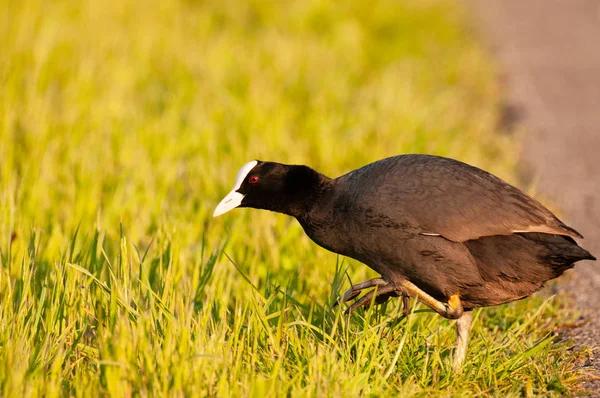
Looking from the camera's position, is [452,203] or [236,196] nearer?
[452,203]

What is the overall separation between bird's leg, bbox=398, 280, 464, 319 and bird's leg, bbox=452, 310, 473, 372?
0.22ft

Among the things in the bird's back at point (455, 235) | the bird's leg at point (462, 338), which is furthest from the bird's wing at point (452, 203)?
the bird's leg at point (462, 338)

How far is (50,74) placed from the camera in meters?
7.52

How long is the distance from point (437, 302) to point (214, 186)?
2.43m

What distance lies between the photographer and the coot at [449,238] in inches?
139

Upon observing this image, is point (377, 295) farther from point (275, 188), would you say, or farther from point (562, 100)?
point (562, 100)

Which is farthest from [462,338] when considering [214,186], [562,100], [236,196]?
[562,100]

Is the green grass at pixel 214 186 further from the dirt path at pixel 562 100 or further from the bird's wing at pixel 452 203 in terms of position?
the bird's wing at pixel 452 203

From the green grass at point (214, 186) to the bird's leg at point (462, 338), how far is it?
51 mm

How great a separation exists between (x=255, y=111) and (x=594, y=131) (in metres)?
3.16

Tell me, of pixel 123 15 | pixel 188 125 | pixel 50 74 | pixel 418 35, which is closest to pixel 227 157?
pixel 188 125

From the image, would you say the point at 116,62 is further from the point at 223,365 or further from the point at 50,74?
the point at 223,365

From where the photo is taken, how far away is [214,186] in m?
5.73

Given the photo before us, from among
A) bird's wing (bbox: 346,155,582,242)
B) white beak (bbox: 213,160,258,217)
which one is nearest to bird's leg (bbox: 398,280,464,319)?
bird's wing (bbox: 346,155,582,242)
